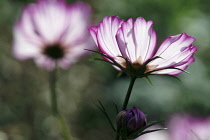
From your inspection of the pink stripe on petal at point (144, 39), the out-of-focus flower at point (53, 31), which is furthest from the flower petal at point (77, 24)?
the pink stripe on petal at point (144, 39)

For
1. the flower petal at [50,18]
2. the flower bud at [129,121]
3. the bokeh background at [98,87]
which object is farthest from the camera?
the bokeh background at [98,87]

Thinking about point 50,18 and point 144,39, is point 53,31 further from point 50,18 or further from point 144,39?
point 144,39

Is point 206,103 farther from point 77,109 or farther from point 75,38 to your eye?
point 75,38

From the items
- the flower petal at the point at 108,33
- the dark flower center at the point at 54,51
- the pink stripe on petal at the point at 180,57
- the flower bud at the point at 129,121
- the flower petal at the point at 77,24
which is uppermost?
the flower petal at the point at 108,33

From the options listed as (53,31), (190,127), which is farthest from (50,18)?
(190,127)

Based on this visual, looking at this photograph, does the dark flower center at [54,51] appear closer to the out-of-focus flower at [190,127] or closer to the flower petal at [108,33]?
the out-of-focus flower at [190,127]

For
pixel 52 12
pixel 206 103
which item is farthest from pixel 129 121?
pixel 206 103
